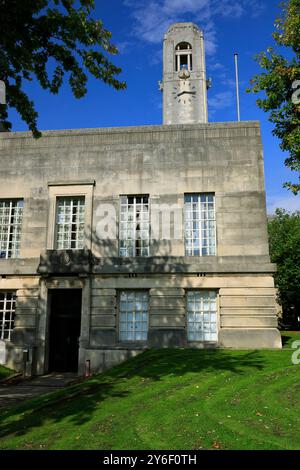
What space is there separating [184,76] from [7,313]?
53079 millimetres

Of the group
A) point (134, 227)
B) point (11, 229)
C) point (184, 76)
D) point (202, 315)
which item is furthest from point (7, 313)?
point (184, 76)

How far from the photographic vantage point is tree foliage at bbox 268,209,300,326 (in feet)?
143

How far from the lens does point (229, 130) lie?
21.6m

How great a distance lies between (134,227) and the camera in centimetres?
2142

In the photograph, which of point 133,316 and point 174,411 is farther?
point 133,316

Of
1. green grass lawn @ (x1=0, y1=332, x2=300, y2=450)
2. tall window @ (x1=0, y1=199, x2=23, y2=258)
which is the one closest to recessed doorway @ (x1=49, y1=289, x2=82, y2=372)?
tall window @ (x1=0, y1=199, x2=23, y2=258)

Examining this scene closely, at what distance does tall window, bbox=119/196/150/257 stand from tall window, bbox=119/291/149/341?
7.10 ft

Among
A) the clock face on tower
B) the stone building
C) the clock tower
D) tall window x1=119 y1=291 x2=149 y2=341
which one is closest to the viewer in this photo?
the stone building

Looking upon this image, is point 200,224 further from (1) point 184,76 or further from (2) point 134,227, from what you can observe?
(1) point 184,76

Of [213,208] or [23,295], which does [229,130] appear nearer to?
[213,208]

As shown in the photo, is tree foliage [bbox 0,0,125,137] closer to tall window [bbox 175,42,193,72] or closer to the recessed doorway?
the recessed doorway

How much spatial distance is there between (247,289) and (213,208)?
4484 mm

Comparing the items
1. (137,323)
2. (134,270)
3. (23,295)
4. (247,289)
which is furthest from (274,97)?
(23,295)
